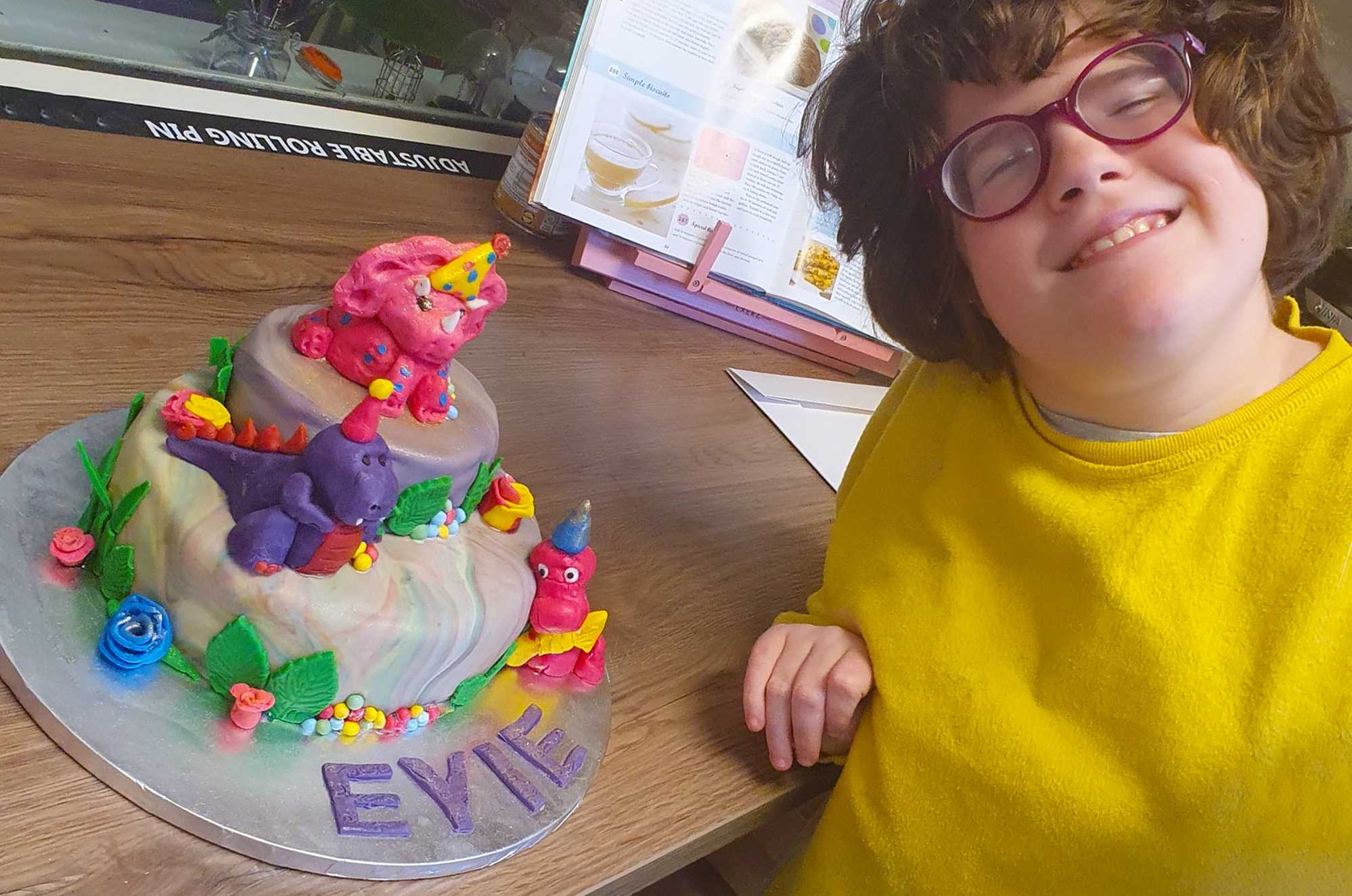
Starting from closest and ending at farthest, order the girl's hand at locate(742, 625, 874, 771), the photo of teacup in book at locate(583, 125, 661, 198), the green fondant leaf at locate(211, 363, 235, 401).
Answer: the green fondant leaf at locate(211, 363, 235, 401), the girl's hand at locate(742, 625, 874, 771), the photo of teacup in book at locate(583, 125, 661, 198)

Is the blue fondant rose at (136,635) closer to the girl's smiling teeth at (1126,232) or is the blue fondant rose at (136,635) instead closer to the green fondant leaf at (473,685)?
the green fondant leaf at (473,685)

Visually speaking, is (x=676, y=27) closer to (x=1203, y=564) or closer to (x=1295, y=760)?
(x=1203, y=564)

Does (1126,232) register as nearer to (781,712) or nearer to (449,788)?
(781,712)

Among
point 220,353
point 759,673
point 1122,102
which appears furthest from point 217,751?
point 1122,102

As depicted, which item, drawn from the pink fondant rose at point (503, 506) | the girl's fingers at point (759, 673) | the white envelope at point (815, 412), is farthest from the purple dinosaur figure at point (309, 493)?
the white envelope at point (815, 412)

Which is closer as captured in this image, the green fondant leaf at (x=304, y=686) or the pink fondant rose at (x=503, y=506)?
the green fondant leaf at (x=304, y=686)

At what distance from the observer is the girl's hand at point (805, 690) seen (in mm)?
703

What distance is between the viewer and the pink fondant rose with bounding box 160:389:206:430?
0.56m

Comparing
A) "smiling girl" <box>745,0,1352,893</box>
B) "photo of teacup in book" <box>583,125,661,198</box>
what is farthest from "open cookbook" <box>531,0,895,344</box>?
"smiling girl" <box>745,0,1352,893</box>

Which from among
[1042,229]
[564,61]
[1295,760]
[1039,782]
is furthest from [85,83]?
[1295,760]

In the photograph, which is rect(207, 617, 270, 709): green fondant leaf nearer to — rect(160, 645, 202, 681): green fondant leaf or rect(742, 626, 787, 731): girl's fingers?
rect(160, 645, 202, 681): green fondant leaf

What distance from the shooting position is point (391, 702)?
59 cm

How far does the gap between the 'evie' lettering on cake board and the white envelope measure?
531 mm

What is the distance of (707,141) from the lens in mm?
1292
